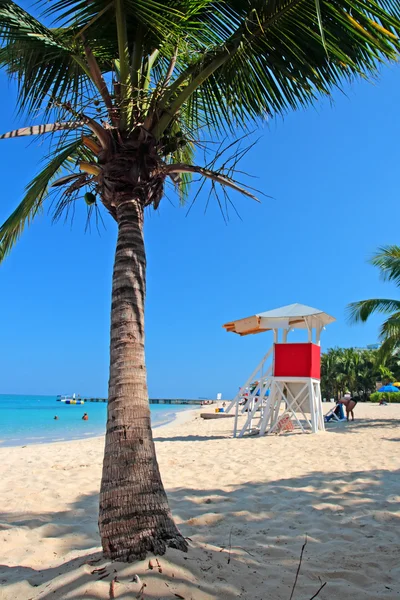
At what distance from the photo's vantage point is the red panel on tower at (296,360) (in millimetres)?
11094

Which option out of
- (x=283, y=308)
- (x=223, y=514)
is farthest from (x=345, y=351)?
(x=223, y=514)

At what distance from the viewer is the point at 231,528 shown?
3619 millimetres

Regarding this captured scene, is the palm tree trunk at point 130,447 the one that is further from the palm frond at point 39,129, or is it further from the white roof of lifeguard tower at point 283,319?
the white roof of lifeguard tower at point 283,319

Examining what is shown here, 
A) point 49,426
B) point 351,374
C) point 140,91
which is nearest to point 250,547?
point 140,91

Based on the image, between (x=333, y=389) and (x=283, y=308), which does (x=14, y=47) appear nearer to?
(x=283, y=308)

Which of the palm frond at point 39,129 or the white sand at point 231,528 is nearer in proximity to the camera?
the white sand at point 231,528

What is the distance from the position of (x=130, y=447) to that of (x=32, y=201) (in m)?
2.84

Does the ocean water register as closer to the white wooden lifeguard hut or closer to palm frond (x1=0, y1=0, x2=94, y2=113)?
the white wooden lifeguard hut

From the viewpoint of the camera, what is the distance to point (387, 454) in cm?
752

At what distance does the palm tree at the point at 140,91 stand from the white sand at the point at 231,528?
29 centimetres

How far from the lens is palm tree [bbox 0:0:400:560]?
2555mm

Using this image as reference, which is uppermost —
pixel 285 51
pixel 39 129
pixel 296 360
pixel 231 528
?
pixel 285 51

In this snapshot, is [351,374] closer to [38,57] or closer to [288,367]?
[288,367]

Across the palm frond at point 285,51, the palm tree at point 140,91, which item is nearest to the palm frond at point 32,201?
the palm tree at point 140,91
